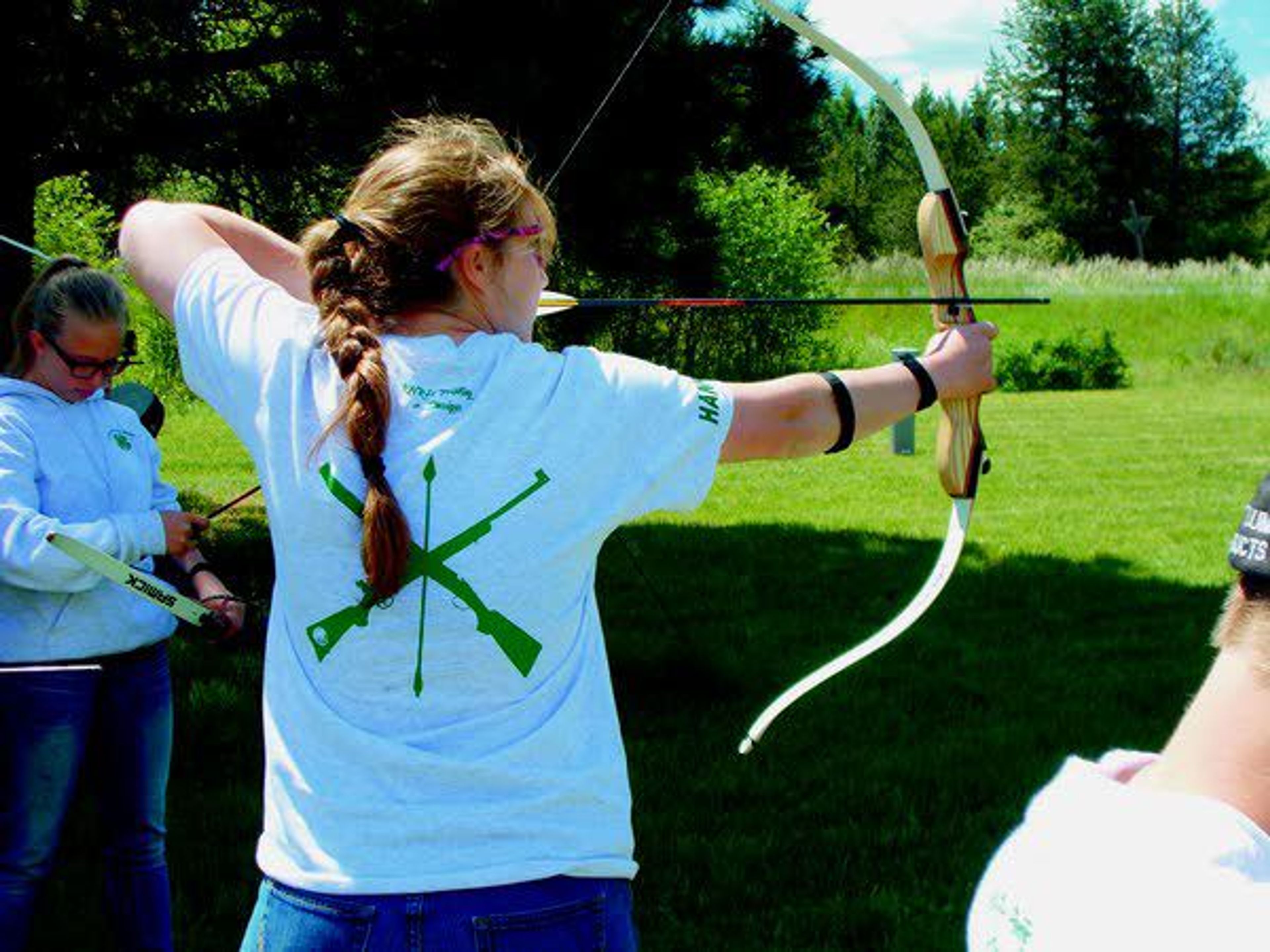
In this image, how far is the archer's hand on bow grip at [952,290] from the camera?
7.34ft

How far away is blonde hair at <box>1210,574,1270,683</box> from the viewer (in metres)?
0.98

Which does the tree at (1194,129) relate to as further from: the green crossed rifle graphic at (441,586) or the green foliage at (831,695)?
the green crossed rifle graphic at (441,586)

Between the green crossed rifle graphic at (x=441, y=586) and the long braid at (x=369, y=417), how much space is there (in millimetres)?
16

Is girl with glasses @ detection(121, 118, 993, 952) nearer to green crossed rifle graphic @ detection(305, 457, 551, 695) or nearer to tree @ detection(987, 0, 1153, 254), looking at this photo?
green crossed rifle graphic @ detection(305, 457, 551, 695)

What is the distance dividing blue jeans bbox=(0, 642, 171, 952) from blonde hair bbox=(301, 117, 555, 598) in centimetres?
128

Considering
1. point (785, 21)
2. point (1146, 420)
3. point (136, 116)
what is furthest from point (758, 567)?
point (1146, 420)

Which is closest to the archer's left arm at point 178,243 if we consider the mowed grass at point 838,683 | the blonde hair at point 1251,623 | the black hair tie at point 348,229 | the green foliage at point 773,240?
the black hair tie at point 348,229

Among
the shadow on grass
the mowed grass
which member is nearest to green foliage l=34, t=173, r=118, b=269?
the mowed grass

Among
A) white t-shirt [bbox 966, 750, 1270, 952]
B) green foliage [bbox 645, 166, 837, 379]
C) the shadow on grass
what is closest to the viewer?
white t-shirt [bbox 966, 750, 1270, 952]

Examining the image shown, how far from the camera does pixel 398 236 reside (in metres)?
1.50

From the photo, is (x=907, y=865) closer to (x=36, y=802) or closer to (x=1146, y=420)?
(x=36, y=802)

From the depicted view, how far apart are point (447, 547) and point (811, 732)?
3270mm

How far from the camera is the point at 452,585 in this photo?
1.41m

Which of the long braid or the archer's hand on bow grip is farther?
the archer's hand on bow grip
